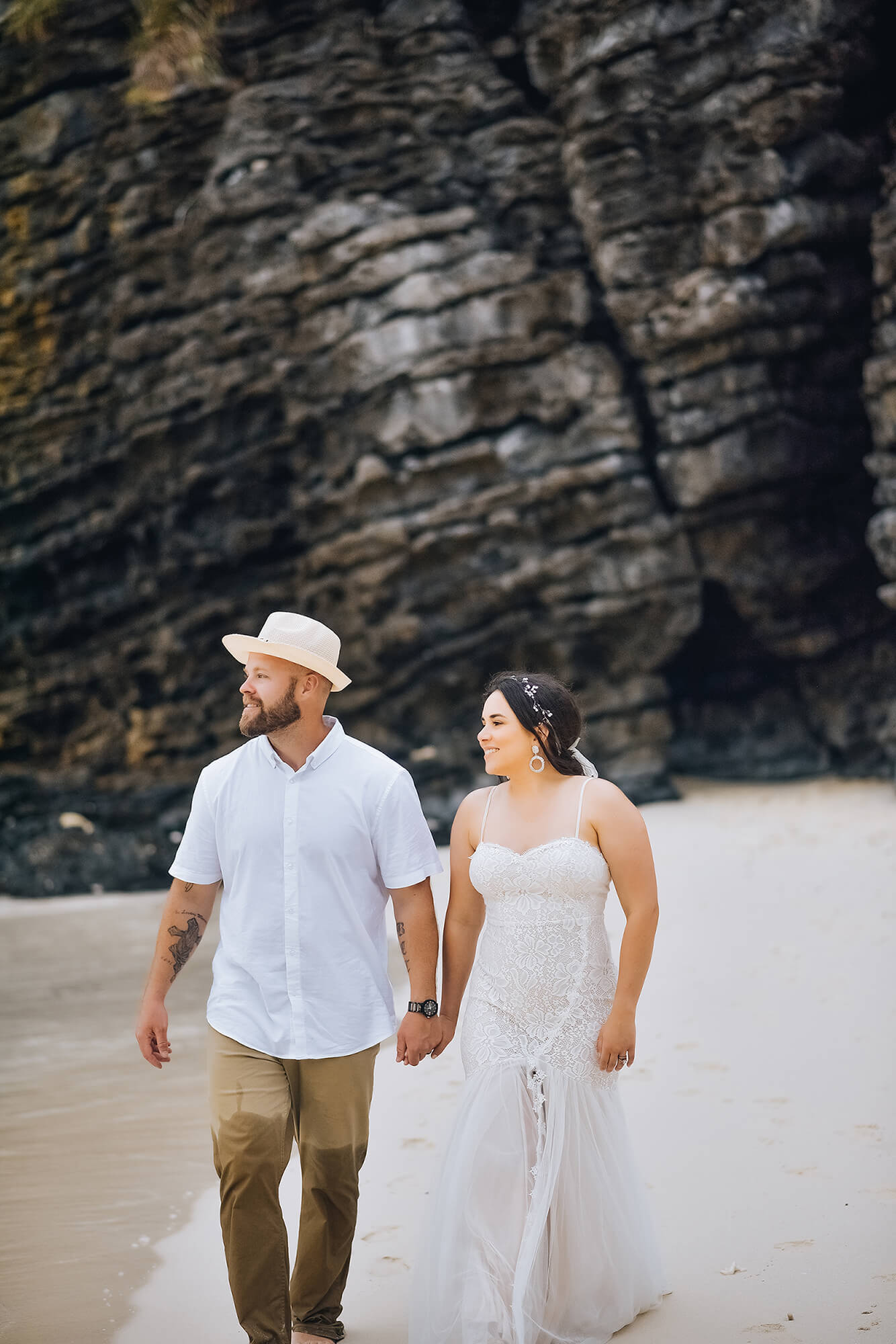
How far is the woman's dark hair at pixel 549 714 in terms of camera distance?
3223 millimetres

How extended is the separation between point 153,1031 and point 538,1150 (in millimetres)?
1051

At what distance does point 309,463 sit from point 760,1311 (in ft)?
41.3

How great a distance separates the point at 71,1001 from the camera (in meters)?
8.59

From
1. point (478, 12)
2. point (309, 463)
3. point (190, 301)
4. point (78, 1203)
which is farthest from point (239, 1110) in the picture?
point (478, 12)

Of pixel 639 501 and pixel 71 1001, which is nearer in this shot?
pixel 71 1001

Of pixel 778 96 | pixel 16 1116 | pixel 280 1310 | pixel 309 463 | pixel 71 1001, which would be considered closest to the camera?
pixel 280 1310

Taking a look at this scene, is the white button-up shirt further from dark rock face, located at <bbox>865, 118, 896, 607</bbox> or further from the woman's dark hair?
dark rock face, located at <bbox>865, 118, 896, 607</bbox>

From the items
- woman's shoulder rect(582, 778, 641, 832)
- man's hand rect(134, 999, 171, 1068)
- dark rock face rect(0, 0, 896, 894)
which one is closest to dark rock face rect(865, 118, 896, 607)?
dark rock face rect(0, 0, 896, 894)

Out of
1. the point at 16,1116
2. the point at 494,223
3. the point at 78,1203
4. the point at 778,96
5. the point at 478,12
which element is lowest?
the point at 16,1116

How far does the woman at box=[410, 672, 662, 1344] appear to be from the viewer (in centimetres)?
293

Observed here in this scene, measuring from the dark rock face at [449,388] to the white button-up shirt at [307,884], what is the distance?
10071 mm

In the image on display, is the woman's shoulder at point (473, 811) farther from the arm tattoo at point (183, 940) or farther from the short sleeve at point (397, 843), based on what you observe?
the arm tattoo at point (183, 940)

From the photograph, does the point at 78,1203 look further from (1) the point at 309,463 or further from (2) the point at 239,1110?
(1) the point at 309,463

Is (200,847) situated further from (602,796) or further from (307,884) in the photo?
(602,796)
